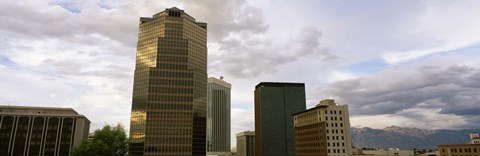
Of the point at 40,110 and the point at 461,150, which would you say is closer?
the point at 461,150

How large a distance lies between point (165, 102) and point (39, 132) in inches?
2432

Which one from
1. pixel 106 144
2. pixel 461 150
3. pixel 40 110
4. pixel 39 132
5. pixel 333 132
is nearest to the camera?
pixel 106 144

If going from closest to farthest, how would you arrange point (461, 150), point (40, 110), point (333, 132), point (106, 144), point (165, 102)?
1. point (106, 144)
2. point (165, 102)
3. point (461, 150)
4. point (333, 132)
5. point (40, 110)

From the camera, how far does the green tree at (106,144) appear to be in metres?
122

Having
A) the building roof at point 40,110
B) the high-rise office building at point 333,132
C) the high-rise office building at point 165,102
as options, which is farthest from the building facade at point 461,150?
the building roof at point 40,110

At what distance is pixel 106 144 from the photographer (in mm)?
124062

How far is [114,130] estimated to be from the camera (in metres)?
131

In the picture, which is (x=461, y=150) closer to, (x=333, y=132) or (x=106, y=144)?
(x=333, y=132)

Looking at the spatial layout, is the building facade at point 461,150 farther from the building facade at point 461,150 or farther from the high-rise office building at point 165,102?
the high-rise office building at point 165,102

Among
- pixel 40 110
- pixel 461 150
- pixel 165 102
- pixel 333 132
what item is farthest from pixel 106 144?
pixel 461 150

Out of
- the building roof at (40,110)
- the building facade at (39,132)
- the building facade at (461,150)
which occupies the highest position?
the building roof at (40,110)

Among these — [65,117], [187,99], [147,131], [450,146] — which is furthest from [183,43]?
[450,146]

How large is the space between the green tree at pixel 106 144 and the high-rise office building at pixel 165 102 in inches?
1842

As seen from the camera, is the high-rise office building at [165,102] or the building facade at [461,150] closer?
the high-rise office building at [165,102]
